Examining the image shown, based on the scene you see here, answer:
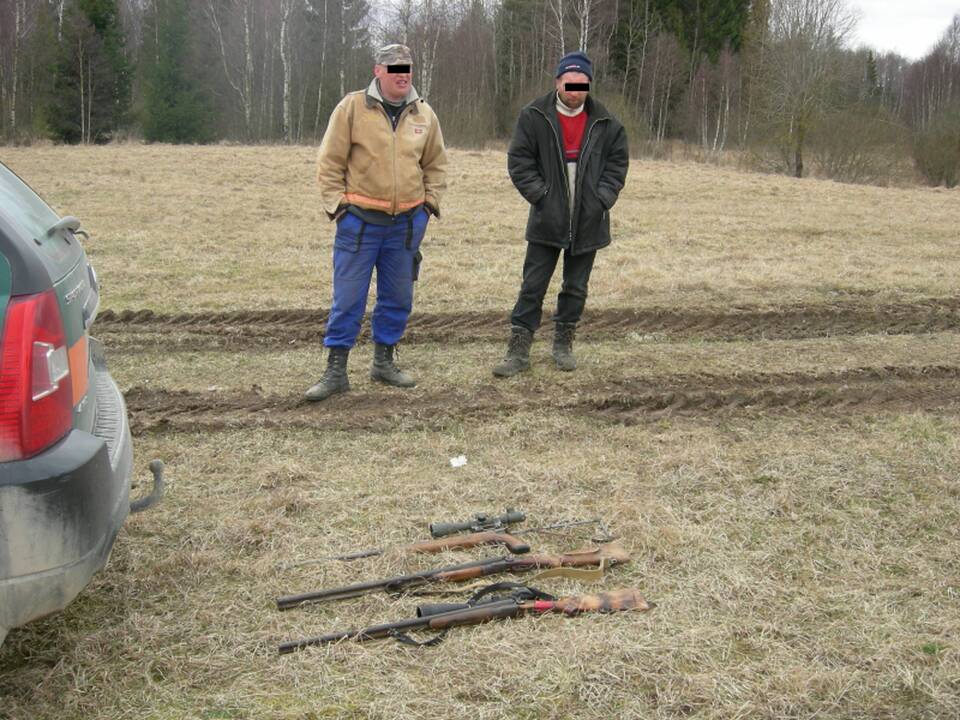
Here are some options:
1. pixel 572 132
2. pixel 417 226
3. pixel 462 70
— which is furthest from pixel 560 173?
pixel 462 70

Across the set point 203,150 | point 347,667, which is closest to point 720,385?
point 347,667

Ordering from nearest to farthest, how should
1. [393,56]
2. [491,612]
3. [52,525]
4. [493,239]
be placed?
1. [52,525]
2. [491,612]
3. [393,56]
4. [493,239]

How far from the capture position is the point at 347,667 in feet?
9.79

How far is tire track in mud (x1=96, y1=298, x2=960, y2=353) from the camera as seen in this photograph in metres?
7.18

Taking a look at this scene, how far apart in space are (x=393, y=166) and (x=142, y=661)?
11.2 feet

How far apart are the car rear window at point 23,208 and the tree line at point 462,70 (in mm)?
28801

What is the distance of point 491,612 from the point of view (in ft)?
10.7

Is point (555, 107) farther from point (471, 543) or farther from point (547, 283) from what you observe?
point (471, 543)

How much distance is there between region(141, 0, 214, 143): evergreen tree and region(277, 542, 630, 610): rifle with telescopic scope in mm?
36901

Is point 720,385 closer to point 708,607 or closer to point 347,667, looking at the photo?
point 708,607

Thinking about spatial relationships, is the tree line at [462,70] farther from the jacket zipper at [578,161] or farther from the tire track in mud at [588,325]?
the jacket zipper at [578,161]

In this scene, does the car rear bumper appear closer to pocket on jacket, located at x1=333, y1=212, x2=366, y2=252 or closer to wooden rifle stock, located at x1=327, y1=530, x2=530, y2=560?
wooden rifle stock, located at x1=327, y1=530, x2=530, y2=560

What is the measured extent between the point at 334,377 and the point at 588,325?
8.66 ft

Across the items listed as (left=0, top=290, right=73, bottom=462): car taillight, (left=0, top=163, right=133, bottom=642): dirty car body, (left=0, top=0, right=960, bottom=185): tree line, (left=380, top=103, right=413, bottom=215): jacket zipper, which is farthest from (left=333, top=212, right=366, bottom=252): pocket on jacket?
(left=0, top=0, right=960, bottom=185): tree line
